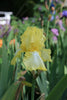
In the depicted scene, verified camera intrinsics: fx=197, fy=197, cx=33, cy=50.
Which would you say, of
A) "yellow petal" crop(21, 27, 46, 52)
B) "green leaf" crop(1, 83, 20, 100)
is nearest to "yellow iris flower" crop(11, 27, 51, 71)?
"yellow petal" crop(21, 27, 46, 52)

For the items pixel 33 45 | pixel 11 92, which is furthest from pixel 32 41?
pixel 11 92

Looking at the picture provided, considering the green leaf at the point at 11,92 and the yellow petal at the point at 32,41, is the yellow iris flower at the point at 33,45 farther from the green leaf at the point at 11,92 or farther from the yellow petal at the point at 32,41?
the green leaf at the point at 11,92

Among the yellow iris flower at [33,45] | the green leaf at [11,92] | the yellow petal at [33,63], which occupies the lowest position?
the green leaf at [11,92]

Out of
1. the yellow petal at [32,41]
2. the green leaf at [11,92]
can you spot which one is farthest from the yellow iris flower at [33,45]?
the green leaf at [11,92]

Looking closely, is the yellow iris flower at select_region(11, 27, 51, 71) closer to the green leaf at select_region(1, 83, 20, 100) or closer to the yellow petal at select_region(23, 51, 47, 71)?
the yellow petal at select_region(23, 51, 47, 71)

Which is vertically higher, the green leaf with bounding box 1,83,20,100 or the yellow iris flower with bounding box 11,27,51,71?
the yellow iris flower with bounding box 11,27,51,71

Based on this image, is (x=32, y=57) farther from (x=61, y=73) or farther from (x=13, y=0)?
(x=13, y=0)

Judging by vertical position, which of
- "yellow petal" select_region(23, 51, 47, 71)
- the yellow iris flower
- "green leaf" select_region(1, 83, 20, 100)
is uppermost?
the yellow iris flower

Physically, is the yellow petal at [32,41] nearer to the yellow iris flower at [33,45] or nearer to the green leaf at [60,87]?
the yellow iris flower at [33,45]

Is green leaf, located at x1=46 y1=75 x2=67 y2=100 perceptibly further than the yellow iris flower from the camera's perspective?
No

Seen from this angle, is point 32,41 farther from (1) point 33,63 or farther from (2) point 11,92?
(2) point 11,92

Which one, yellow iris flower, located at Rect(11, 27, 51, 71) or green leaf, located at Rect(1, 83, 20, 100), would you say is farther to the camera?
yellow iris flower, located at Rect(11, 27, 51, 71)

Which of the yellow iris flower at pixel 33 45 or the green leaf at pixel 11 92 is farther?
the yellow iris flower at pixel 33 45

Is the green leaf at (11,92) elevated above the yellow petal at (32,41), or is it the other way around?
the yellow petal at (32,41)
